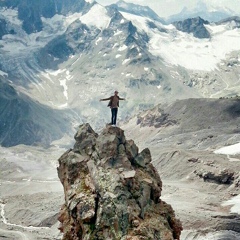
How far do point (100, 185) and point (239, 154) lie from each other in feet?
309

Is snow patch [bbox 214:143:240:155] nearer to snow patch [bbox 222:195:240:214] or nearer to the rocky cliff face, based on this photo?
snow patch [bbox 222:195:240:214]

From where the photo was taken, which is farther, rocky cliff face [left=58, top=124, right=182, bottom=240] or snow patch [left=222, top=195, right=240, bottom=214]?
snow patch [left=222, top=195, right=240, bottom=214]

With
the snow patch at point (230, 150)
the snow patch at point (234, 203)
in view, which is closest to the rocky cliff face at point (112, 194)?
the snow patch at point (234, 203)

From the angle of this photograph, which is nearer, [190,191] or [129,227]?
[129,227]

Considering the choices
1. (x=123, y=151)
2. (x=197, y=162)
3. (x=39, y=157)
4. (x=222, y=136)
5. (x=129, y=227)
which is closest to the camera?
(x=129, y=227)

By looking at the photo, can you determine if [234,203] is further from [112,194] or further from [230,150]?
[112,194]

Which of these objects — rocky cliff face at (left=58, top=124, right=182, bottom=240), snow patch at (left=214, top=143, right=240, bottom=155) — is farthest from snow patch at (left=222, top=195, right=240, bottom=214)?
rocky cliff face at (left=58, top=124, right=182, bottom=240)

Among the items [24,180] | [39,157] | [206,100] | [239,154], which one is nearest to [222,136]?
[239,154]

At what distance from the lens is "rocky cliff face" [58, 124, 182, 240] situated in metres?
23.3

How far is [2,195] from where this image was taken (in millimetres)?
115938

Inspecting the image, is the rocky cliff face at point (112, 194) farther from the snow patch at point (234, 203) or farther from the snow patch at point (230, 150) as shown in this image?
the snow patch at point (230, 150)

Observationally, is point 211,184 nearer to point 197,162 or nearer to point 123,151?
point 197,162

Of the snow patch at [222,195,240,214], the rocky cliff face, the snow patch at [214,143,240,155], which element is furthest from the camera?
the snow patch at [214,143,240,155]

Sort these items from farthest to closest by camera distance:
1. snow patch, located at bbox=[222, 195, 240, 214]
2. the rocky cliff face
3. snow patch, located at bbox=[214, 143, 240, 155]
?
snow patch, located at bbox=[214, 143, 240, 155]
snow patch, located at bbox=[222, 195, 240, 214]
the rocky cliff face
